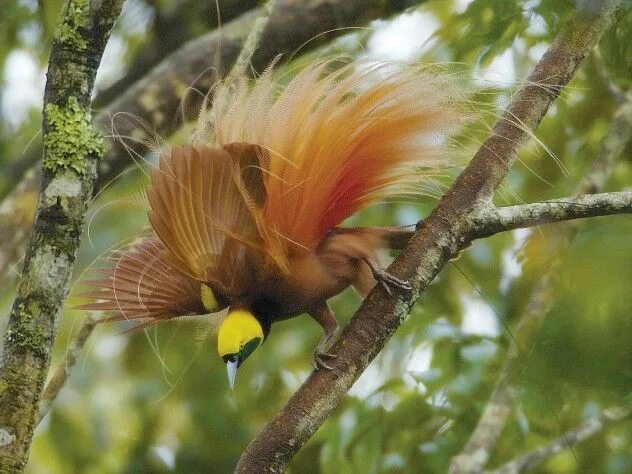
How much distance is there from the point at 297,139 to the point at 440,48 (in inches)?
56.5

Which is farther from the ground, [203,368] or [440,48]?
[440,48]

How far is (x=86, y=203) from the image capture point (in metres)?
1.90

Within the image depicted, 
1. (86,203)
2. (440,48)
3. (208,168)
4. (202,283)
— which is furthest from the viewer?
(440,48)

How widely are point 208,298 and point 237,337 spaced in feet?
0.43

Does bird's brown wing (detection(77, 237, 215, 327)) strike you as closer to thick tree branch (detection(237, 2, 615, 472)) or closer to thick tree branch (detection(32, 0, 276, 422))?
thick tree branch (detection(32, 0, 276, 422))

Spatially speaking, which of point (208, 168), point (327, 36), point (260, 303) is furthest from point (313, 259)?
point (327, 36)

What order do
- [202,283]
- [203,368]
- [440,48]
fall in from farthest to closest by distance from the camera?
[203,368] → [440,48] → [202,283]

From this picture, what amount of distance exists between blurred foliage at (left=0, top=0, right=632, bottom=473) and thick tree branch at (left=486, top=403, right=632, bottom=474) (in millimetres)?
61

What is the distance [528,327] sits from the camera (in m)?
3.28

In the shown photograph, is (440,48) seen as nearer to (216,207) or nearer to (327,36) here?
(327,36)

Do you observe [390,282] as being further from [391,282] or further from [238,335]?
[238,335]

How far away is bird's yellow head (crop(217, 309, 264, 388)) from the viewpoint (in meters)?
Answer: 2.25

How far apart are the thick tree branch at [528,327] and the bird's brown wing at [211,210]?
79 centimetres

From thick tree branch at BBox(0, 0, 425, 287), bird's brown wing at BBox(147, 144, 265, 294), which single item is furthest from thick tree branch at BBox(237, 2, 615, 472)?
thick tree branch at BBox(0, 0, 425, 287)
